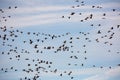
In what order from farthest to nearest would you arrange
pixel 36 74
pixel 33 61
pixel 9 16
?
1. pixel 36 74
2. pixel 33 61
3. pixel 9 16

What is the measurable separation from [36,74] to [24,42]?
7893 mm

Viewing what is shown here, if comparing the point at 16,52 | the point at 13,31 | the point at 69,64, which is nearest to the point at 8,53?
the point at 16,52

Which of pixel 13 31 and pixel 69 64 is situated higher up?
pixel 13 31

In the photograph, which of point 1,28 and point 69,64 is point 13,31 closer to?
point 1,28

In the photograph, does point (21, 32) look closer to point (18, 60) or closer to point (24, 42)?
point (24, 42)

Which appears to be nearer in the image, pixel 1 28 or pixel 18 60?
pixel 1 28

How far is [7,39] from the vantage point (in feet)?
150

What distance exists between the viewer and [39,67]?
48094 millimetres

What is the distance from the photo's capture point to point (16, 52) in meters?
47.8

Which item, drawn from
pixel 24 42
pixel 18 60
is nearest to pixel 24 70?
pixel 18 60

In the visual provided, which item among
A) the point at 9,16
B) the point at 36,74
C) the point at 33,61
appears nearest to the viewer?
the point at 9,16

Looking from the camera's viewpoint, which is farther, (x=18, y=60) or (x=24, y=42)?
(x=18, y=60)

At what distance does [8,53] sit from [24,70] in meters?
3.15

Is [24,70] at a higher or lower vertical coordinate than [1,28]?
lower
